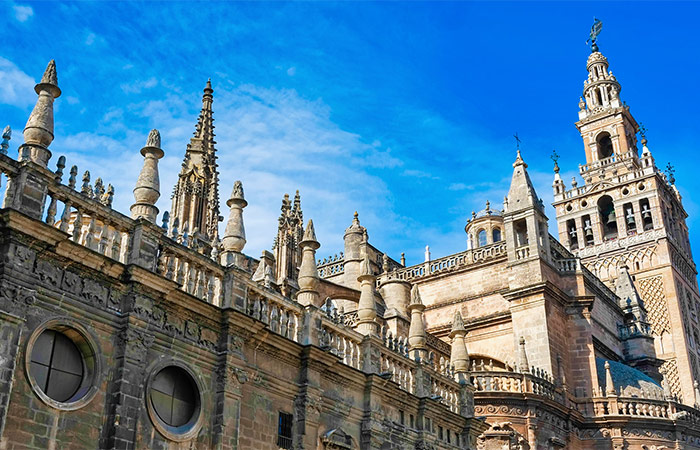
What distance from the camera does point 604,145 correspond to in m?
60.6

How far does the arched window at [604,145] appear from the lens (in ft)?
196

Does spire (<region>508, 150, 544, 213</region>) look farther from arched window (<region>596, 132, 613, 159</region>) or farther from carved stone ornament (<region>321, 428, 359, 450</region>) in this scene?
arched window (<region>596, 132, 613, 159</region>)

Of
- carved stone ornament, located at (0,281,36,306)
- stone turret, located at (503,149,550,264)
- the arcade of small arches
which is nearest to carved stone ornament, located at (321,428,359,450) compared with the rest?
carved stone ornament, located at (0,281,36,306)

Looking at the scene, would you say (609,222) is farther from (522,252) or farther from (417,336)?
(417,336)

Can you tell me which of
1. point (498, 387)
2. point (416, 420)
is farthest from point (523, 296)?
point (416, 420)

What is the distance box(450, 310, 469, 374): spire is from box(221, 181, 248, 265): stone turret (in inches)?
346

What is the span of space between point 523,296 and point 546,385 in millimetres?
3915

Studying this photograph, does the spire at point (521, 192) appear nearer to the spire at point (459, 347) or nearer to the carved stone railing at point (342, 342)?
the spire at point (459, 347)

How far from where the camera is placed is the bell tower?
47.4m

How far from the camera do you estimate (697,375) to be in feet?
→ 153

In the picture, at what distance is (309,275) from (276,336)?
2.29 m

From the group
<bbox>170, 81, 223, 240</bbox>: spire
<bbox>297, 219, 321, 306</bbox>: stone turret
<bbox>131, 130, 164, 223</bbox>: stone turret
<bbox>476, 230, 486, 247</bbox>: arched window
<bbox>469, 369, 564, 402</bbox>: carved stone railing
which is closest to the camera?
<bbox>131, 130, 164, 223</bbox>: stone turret

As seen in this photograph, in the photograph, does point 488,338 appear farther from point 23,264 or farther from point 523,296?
point 23,264

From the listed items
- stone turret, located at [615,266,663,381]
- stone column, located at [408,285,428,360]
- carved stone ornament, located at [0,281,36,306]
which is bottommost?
carved stone ornament, located at [0,281,36,306]
